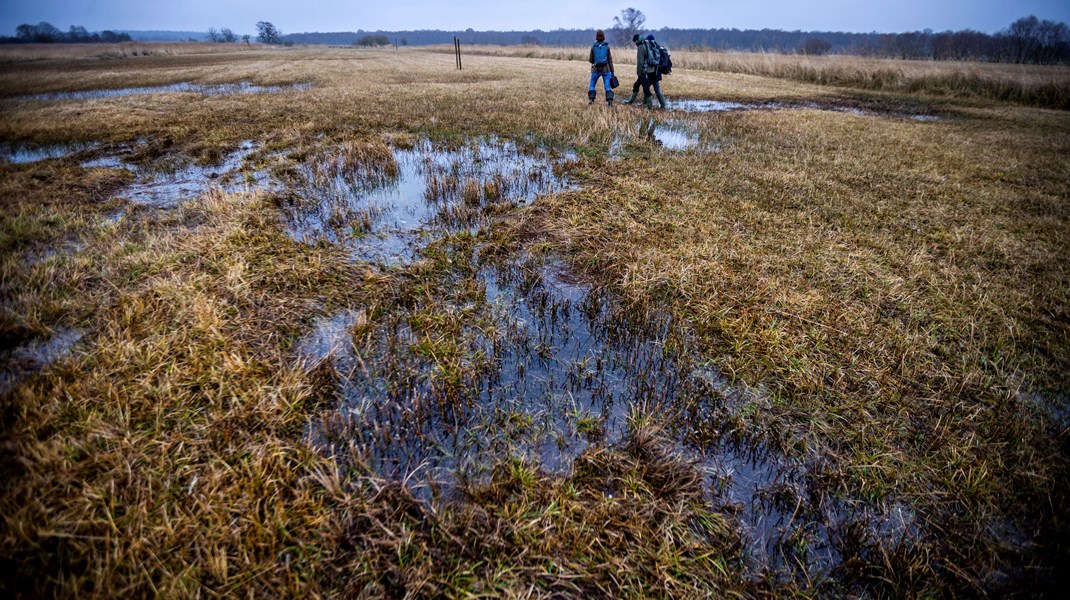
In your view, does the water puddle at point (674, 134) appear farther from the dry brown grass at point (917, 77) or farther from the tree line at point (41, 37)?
the tree line at point (41, 37)

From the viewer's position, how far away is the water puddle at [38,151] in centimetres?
863

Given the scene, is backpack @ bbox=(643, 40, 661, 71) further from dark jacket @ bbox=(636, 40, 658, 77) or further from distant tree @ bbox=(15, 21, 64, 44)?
distant tree @ bbox=(15, 21, 64, 44)

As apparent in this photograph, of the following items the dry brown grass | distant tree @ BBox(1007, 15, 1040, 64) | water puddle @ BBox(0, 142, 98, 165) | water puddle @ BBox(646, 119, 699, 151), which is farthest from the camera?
distant tree @ BBox(1007, 15, 1040, 64)

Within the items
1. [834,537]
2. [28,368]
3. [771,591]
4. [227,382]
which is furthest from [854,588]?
[28,368]

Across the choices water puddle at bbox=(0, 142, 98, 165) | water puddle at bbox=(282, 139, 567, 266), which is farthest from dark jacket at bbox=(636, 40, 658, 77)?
water puddle at bbox=(0, 142, 98, 165)

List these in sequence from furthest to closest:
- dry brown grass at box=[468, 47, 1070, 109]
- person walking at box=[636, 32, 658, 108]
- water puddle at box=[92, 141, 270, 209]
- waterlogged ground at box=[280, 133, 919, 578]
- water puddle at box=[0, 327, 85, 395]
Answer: dry brown grass at box=[468, 47, 1070, 109], person walking at box=[636, 32, 658, 108], water puddle at box=[92, 141, 270, 209], water puddle at box=[0, 327, 85, 395], waterlogged ground at box=[280, 133, 919, 578]

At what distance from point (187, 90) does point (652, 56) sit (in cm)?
2118

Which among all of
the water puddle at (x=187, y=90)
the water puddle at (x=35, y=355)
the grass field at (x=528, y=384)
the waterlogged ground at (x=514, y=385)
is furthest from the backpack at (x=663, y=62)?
the water puddle at (x=187, y=90)

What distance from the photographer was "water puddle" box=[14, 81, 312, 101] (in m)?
17.4

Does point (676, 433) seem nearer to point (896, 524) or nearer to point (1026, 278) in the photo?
point (896, 524)

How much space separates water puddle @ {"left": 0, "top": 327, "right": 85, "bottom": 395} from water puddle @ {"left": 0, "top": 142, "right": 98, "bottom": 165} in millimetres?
8192

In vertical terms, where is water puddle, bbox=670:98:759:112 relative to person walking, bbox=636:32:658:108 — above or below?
below

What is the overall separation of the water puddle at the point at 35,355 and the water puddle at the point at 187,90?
18.7m

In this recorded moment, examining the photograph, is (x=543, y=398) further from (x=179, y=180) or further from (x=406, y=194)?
(x=179, y=180)
